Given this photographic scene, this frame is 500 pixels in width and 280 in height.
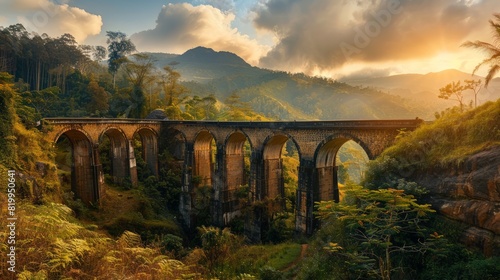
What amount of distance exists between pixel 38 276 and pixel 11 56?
53.5 metres

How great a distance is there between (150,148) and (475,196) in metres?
29.8

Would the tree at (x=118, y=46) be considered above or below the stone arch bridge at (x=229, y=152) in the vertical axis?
above

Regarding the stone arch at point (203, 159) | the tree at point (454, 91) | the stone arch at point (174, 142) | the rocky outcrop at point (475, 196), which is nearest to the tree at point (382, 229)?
the rocky outcrop at point (475, 196)

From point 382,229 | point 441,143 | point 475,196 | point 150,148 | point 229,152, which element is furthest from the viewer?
point 150,148

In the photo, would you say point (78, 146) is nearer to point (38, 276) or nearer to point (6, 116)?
point (6, 116)

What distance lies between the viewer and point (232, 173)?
87.2 ft

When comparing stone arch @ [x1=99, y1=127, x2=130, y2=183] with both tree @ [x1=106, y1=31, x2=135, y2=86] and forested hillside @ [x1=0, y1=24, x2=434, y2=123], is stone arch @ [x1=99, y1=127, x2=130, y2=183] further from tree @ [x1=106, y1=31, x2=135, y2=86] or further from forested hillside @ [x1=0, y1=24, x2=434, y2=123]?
tree @ [x1=106, y1=31, x2=135, y2=86]

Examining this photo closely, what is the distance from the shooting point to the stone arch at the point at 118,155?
27.8 meters

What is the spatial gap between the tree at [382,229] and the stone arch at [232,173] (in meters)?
14.6

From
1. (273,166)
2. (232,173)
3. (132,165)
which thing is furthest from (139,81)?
(273,166)

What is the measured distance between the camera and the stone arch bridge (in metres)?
17.9

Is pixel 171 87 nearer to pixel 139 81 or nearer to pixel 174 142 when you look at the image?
pixel 139 81

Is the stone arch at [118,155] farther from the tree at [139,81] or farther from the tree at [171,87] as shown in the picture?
the tree at [171,87]

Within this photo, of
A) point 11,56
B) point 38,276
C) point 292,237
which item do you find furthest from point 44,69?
point 38,276
